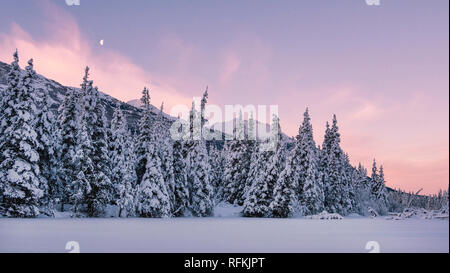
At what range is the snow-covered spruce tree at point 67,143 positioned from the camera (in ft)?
143

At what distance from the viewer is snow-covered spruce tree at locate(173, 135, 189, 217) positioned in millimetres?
50156

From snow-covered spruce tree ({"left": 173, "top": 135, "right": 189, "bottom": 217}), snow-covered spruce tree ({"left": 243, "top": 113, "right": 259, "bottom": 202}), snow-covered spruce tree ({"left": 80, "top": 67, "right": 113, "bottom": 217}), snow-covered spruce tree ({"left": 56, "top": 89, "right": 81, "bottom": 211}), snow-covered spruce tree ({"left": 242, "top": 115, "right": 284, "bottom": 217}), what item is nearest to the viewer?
snow-covered spruce tree ({"left": 80, "top": 67, "right": 113, "bottom": 217})

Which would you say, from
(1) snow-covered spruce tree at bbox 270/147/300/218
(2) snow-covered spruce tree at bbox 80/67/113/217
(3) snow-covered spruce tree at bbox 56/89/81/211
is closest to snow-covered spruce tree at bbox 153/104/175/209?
(2) snow-covered spruce tree at bbox 80/67/113/217

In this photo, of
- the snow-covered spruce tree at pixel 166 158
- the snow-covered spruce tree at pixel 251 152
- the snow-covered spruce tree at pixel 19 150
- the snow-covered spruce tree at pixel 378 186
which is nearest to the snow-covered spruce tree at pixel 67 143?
the snow-covered spruce tree at pixel 19 150

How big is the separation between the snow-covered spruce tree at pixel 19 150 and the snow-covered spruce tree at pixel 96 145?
6.75 m

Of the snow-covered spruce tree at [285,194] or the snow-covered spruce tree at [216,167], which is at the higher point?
the snow-covered spruce tree at [216,167]

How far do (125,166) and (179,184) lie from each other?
7.80m

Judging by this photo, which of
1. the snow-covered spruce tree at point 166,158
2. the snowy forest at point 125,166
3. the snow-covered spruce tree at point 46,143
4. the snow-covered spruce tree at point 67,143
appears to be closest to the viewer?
the snowy forest at point 125,166

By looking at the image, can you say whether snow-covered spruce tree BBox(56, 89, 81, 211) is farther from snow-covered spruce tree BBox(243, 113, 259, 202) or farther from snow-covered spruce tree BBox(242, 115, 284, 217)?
snow-covered spruce tree BBox(243, 113, 259, 202)

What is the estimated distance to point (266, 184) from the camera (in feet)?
176

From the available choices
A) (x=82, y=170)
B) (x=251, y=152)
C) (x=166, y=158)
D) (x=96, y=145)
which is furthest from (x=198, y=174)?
(x=251, y=152)

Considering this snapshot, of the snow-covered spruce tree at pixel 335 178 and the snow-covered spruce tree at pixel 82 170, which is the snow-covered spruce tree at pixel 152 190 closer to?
the snow-covered spruce tree at pixel 82 170

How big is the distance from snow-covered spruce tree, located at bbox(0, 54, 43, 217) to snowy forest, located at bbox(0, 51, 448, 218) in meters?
0.09
